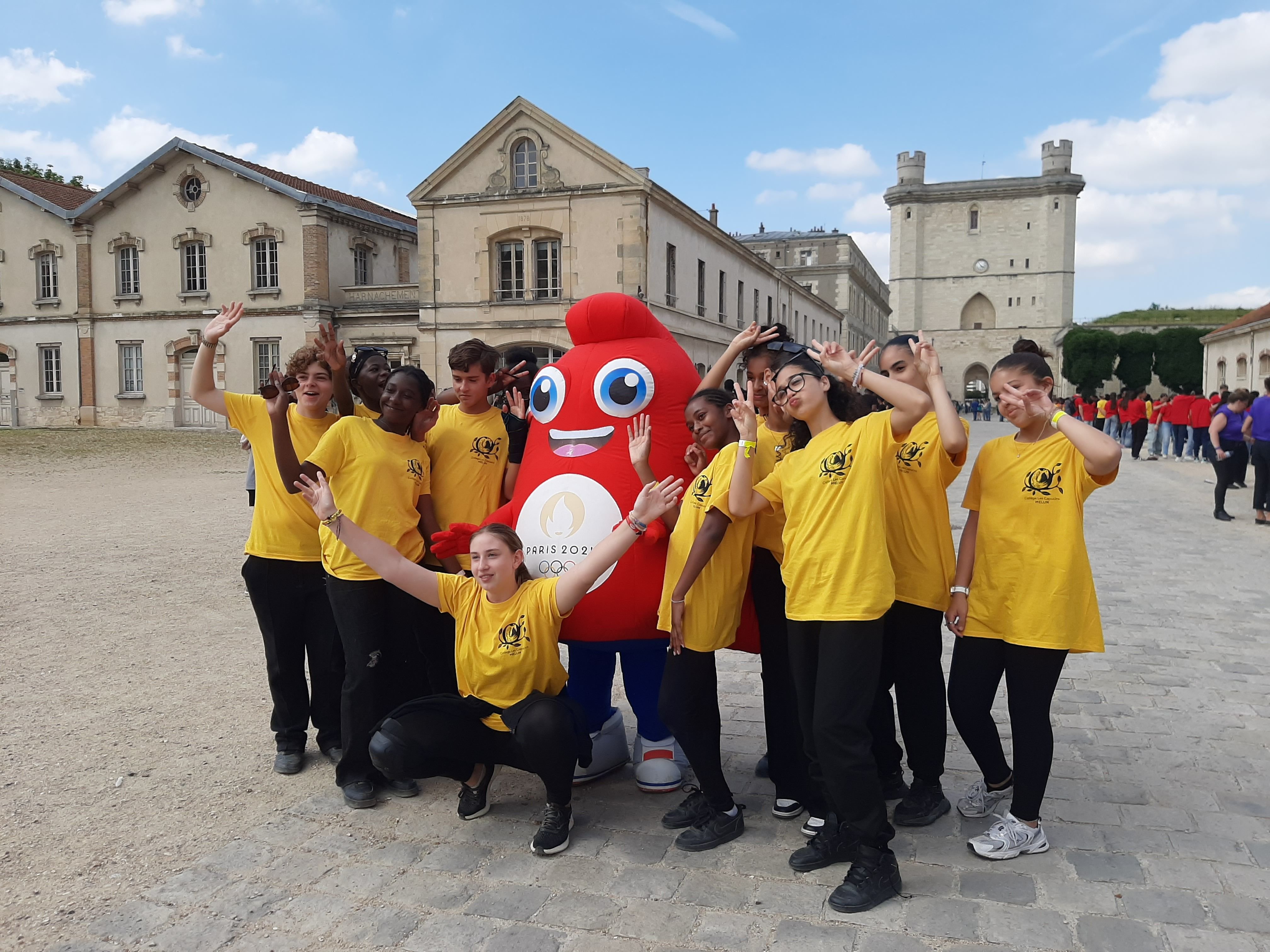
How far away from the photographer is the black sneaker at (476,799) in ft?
12.2

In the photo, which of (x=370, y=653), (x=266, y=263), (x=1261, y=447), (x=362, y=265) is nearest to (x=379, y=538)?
(x=370, y=653)

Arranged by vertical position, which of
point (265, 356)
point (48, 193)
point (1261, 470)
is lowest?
point (1261, 470)

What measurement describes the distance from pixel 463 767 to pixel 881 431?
2040 millimetres

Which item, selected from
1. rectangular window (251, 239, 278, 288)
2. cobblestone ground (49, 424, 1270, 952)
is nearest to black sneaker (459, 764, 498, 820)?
cobblestone ground (49, 424, 1270, 952)

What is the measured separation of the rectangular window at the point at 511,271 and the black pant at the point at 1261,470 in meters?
18.5

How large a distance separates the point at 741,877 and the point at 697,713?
1.91ft

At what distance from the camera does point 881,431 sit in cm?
315

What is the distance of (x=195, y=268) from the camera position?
95.8ft

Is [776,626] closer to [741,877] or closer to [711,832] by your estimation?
[711,832]

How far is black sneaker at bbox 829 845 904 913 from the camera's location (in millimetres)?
2994

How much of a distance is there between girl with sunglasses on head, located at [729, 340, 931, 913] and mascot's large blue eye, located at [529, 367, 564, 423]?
3.14 feet

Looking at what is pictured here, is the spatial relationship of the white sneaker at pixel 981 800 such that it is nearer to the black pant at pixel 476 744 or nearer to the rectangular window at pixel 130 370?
the black pant at pixel 476 744

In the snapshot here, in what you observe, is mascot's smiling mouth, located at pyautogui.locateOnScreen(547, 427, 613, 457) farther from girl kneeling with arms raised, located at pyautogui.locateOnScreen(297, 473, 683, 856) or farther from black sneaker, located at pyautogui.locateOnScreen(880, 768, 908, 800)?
black sneaker, located at pyautogui.locateOnScreen(880, 768, 908, 800)

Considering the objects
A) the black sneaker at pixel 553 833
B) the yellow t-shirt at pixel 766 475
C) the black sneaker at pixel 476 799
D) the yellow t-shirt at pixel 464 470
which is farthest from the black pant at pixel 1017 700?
the yellow t-shirt at pixel 464 470
